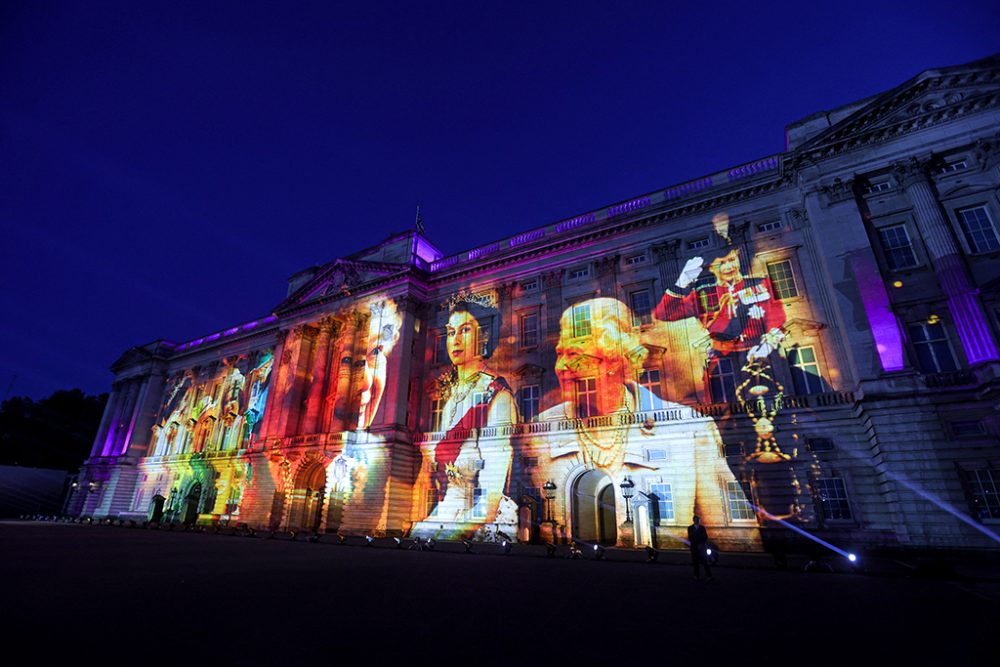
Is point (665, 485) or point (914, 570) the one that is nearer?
point (914, 570)

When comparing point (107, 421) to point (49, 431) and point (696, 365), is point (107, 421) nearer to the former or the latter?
point (49, 431)

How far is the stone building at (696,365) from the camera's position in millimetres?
18641

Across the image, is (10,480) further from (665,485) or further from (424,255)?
(665,485)

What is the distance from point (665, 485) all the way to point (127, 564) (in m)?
21.2

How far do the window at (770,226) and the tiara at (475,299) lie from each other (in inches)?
642

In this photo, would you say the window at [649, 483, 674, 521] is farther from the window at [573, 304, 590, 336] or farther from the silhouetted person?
the silhouetted person

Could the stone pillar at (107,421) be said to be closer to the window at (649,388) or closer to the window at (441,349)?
the window at (441,349)

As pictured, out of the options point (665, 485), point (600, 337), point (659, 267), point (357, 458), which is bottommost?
point (665, 485)

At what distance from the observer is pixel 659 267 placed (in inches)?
1073

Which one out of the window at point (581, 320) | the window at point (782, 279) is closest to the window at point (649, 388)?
the window at point (581, 320)

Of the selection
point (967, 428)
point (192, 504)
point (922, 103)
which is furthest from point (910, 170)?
point (192, 504)

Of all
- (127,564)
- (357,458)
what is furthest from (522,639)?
(357,458)

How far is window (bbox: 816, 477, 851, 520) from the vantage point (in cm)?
1944

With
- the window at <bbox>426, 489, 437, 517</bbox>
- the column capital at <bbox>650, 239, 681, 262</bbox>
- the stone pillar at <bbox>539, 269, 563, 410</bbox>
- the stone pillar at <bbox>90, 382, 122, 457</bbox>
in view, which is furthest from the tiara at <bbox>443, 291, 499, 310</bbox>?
the stone pillar at <bbox>90, 382, 122, 457</bbox>
